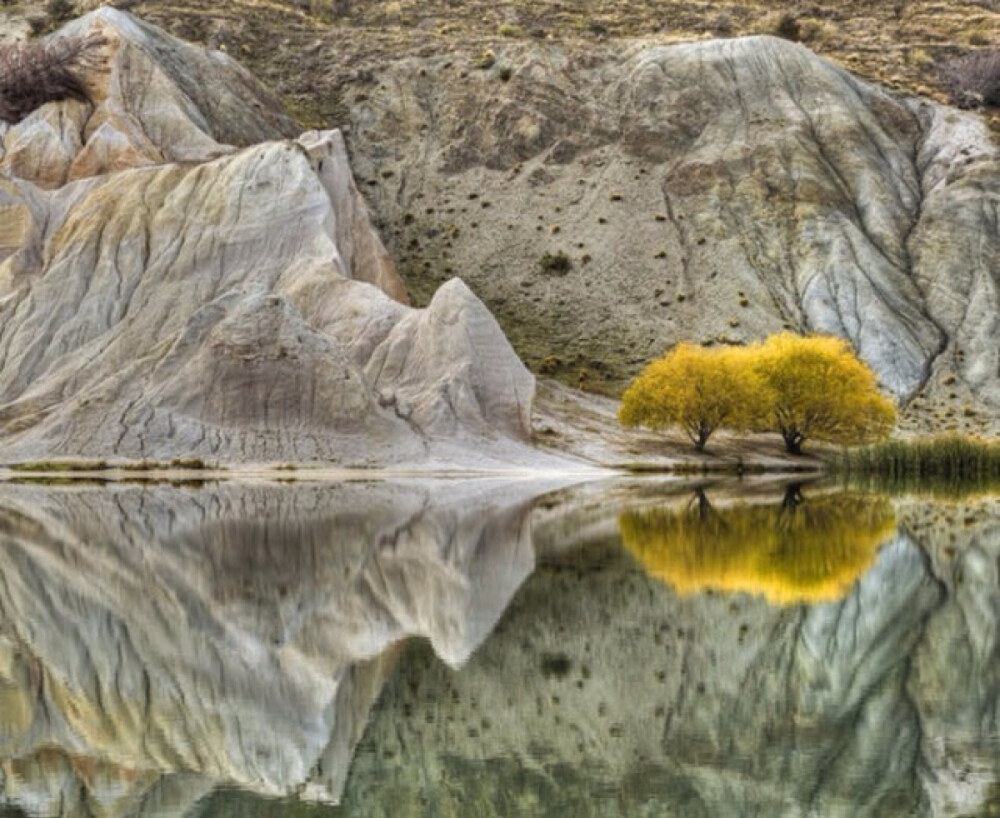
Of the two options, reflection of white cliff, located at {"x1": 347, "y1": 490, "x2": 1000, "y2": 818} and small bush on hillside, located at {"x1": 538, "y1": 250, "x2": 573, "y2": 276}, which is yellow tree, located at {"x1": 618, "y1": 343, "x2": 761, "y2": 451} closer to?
small bush on hillside, located at {"x1": 538, "y1": 250, "x2": 573, "y2": 276}

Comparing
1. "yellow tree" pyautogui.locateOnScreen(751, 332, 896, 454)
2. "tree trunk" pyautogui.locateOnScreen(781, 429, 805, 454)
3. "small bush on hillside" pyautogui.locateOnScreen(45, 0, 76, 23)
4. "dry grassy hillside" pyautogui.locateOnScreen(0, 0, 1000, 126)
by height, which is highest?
"small bush on hillside" pyautogui.locateOnScreen(45, 0, 76, 23)

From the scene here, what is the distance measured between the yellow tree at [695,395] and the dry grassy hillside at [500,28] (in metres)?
37.6

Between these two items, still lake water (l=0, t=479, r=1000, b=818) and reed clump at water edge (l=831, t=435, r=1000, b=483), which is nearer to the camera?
still lake water (l=0, t=479, r=1000, b=818)

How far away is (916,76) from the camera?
10231cm

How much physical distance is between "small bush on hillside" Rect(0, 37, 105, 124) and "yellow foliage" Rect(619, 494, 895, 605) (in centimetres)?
5539

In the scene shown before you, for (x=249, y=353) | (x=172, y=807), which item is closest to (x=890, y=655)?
(x=172, y=807)

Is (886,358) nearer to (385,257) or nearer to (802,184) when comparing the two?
(802,184)

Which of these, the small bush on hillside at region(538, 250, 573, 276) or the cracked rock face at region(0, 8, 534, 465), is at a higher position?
the cracked rock face at region(0, 8, 534, 465)

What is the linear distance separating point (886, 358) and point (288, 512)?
47.9 meters

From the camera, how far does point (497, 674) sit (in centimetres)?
1619

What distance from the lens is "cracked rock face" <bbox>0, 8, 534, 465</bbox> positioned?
59406mm

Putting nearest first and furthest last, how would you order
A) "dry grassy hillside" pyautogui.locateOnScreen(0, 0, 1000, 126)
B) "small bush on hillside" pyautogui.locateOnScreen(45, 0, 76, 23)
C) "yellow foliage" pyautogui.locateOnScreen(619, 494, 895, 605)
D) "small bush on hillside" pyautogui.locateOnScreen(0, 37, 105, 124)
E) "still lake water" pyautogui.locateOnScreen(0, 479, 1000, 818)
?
"still lake water" pyautogui.locateOnScreen(0, 479, 1000, 818)
"yellow foliage" pyautogui.locateOnScreen(619, 494, 895, 605)
"small bush on hillside" pyautogui.locateOnScreen(0, 37, 105, 124)
"small bush on hillside" pyautogui.locateOnScreen(45, 0, 76, 23)
"dry grassy hillside" pyautogui.locateOnScreen(0, 0, 1000, 126)

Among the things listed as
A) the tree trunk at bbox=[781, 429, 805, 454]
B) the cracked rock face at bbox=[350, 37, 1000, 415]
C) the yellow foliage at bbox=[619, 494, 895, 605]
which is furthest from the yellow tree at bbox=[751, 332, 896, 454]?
the yellow foliage at bbox=[619, 494, 895, 605]

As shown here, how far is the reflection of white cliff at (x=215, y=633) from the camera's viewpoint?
13039 millimetres
